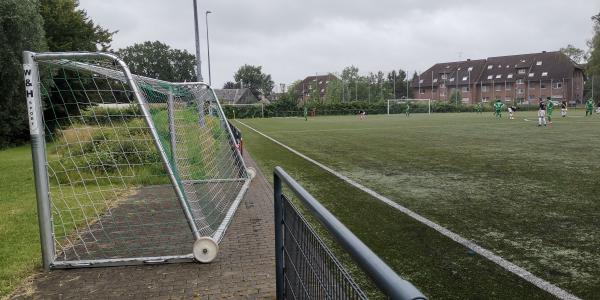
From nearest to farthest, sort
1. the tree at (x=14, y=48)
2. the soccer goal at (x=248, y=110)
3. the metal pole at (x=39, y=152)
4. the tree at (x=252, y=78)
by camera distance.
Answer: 1. the metal pole at (x=39, y=152)
2. the tree at (x=14, y=48)
3. the soccer goal at (x=248, y=110)
4. the tree at (x=252, y=78)

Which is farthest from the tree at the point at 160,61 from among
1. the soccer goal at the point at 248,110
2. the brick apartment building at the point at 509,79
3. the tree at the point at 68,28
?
the tree at the point at 68,28

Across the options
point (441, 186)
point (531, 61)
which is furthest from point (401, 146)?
point (531, 61)

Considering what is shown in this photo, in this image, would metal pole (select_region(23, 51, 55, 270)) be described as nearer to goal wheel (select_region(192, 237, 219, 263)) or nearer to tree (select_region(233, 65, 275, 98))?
goal wheel (select_region(192, 237, 219, 263))

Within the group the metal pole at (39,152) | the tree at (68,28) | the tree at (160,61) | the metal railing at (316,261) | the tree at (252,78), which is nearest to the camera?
the metal railing at (316,261)

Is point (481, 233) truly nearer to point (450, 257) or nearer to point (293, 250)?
point (450, 257)

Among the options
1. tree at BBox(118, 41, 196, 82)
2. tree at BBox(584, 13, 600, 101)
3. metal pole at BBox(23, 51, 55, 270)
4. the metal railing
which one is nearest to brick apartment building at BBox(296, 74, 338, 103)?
tree at BBox(118, 41, 196, 82)

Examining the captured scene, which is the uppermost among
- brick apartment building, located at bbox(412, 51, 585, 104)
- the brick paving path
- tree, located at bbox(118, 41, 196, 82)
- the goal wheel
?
tree, located at bbox(118, 41, 196, 82)

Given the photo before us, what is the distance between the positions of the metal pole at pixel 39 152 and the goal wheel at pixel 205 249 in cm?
147

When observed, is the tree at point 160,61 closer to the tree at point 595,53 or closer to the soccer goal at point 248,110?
the soccer goal at point 248,110

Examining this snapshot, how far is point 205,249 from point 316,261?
2604mm

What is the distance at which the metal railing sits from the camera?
135cm

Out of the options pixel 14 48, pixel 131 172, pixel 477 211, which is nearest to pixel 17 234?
pixel 131 172

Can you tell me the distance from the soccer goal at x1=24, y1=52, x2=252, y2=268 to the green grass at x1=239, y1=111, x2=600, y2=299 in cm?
173

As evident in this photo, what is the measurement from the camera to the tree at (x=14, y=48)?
19953 mm
